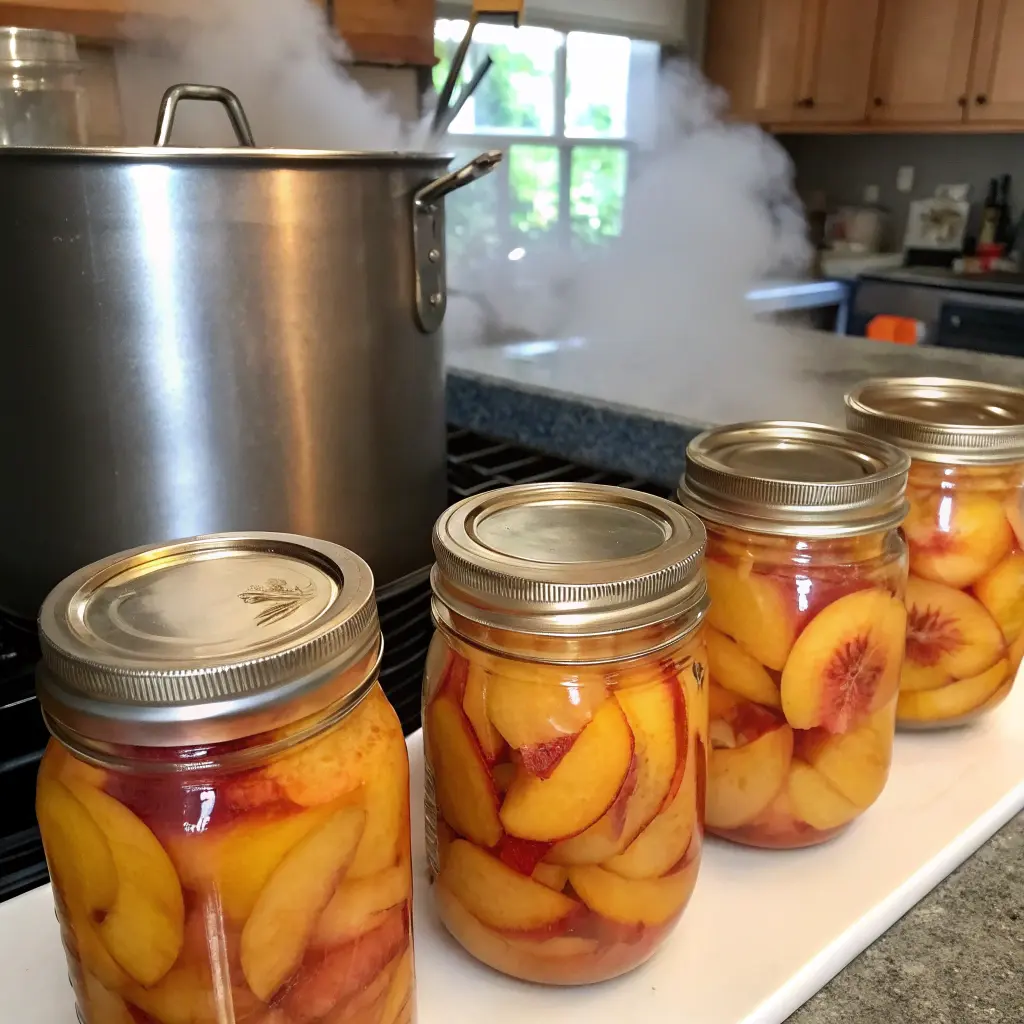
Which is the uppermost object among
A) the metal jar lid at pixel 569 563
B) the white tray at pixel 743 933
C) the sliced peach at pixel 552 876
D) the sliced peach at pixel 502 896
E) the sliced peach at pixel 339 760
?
the metal jar lid at pixel 569 563

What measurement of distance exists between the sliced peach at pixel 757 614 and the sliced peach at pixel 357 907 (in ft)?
0.58

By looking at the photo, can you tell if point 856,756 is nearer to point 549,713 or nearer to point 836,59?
point 549,713

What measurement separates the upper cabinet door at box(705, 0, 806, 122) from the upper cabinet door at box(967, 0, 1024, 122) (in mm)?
580

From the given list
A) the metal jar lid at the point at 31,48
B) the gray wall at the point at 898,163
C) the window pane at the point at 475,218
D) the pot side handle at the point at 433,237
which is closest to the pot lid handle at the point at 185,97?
the pot side handle at the point at 433,237

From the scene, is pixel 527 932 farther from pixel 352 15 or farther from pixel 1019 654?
pixel 352 15

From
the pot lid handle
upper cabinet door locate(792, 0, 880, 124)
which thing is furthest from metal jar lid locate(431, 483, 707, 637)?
upper cabinet door locate(792, 0, 880, 124)

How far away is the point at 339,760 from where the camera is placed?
29cm

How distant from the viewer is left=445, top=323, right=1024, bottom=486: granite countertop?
0.82 meters

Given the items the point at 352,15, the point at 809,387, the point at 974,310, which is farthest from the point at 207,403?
the point at 974,310

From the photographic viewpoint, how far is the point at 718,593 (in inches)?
16.2

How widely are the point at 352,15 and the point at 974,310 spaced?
7.28 feet

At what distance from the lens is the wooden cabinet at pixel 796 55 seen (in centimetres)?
321

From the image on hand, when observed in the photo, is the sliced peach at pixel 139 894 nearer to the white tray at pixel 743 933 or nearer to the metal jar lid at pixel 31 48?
the white tray at pixel 743 933

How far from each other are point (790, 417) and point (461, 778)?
58 cm
